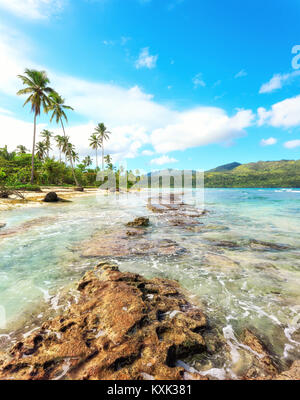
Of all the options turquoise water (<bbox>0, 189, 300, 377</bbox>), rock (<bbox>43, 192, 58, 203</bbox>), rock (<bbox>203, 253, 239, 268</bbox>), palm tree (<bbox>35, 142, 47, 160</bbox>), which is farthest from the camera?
palm tree (<bbox>35, 142, 47, 160</bbox>)

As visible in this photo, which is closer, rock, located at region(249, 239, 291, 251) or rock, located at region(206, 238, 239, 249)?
rock, located at region(249, 239, 291, 251)

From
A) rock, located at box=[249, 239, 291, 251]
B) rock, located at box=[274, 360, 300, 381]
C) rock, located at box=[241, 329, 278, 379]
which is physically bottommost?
rock, located at box=[249, 239, 291, 251]

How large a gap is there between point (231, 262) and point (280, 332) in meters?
2.46

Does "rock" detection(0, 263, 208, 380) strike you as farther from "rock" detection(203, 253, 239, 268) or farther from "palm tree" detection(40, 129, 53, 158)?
"palm tree" detection(40, 129, 53, 158)

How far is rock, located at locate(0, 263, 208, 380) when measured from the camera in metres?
1.74

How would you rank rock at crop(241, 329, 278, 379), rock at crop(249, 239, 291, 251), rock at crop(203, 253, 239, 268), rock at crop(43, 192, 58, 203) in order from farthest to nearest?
rock at crop(43, 192, 58, 203), rock at crop(249, 239, 291, 251), rock at crop(203, 253, 239, 268), rock at crop(241, 329, 278, 379)

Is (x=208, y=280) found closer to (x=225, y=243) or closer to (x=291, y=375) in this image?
(x=291, y=375)

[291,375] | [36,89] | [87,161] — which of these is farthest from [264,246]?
[87,161]

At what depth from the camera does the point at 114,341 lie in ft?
6.66

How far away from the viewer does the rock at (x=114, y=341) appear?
1.74 meters

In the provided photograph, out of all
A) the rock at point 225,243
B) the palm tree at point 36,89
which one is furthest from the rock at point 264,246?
the palm tree at point 36,89

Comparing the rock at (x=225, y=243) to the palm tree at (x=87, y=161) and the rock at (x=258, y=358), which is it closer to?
the rock at (x=258, y=358)

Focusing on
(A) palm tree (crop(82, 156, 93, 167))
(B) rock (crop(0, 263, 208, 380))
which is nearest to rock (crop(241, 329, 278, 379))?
(B) rock (crop(0, 263, 208, 380))
